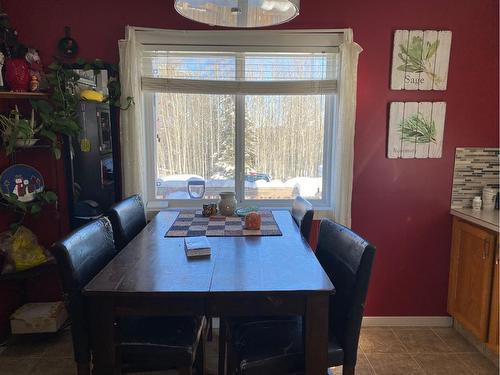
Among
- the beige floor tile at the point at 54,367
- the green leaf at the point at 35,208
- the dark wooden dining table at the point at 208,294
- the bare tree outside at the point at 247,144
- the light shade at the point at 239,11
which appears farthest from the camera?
the bare tree outside at the point at 247,144

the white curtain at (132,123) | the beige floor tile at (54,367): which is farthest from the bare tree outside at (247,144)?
the beige floor tile at (54,367)

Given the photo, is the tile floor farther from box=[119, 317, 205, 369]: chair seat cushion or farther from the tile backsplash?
the tile backsplash

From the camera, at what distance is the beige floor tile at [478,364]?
83.1 inches

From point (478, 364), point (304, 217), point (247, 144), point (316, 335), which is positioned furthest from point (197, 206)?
point (478, 364)

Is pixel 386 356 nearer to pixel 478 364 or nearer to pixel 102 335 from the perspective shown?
pixel 478 364

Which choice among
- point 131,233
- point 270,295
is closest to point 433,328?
point 270,295

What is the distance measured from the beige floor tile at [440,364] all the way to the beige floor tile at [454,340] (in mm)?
119

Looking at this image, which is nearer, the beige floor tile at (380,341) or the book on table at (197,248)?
the book on table at (197,248)

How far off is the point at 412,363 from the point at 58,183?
2535 mm

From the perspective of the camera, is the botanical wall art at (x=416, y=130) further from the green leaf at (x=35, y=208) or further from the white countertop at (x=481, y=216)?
the green leaf at (x=35, y=208)

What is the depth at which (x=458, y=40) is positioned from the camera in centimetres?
240

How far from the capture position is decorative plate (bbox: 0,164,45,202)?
223 centimetres

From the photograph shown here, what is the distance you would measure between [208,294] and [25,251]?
5.30 ft

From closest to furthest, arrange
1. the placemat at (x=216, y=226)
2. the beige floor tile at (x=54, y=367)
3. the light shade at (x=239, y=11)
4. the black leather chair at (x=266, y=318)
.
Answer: the light shade at (x=239, y=11), the black leather chair at (x=266, y=318), the placemat at (x=216, y=226), the beige floor tile at (x=54, y=367)
